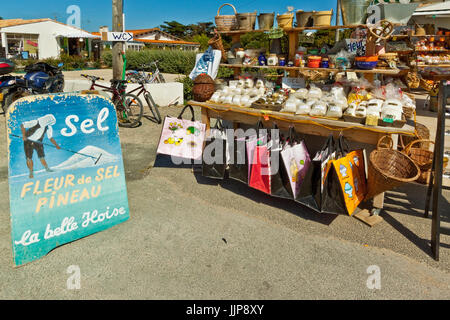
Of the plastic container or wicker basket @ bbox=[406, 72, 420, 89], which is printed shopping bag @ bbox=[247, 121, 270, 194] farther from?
wicker basket @ bbox=[406, 72, 420, 89]

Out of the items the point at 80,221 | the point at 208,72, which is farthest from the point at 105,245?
the point at 208,72

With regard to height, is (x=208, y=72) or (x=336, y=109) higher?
(x=208, y=72)

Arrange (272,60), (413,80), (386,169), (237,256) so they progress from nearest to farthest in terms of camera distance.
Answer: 1. (237,256)
2. (386,169)
3. (272,60)
4. (413,80)

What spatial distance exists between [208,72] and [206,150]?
1.64 m

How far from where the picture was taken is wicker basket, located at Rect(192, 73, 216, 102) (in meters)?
4.65

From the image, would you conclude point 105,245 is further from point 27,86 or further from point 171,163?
point 27,86

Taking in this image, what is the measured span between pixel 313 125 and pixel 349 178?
79 centimetres

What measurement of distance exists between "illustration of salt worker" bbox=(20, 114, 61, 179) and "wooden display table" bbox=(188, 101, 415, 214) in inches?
86.0

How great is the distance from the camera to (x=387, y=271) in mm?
2654

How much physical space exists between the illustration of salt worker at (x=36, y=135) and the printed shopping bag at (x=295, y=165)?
2168 mm

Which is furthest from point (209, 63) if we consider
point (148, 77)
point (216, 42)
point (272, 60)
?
point (148, 77)

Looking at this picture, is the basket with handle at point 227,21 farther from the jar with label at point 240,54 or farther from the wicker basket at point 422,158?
the wicker basket at point 422,158

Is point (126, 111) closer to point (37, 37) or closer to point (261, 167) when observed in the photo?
point (261, 167)

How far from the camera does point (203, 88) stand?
4.64m
